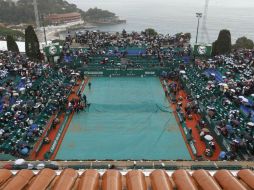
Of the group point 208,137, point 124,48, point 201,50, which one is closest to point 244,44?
point 201,50

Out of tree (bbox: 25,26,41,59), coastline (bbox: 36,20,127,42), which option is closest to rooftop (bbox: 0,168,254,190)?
tree (bbox: 25,26,41,59)

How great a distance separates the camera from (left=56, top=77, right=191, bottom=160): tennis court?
21.0 meters

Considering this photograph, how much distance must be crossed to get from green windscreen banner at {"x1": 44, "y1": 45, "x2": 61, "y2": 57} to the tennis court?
8.58m

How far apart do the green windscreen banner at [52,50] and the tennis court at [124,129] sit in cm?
858

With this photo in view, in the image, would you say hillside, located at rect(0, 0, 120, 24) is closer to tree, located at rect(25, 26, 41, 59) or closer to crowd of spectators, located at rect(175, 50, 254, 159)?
tree, located at rect(25, 26, 41, 59)

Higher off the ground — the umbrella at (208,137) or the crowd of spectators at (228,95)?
the crowd of spectators at (228,95)

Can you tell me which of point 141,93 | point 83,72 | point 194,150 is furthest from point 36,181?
point 83,72

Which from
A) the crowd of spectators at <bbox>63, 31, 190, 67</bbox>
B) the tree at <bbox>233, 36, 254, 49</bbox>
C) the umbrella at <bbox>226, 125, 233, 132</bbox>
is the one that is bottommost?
the umbrella at <bbox>226, 125, 233, 132</bbox>

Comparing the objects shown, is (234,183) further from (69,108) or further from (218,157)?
(69,108)

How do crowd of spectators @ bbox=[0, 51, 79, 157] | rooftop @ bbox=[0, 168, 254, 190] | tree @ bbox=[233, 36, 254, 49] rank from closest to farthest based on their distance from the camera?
rooftop @ bbox=[0, 168, 254, 190] < crowd of spectators @ bbox=[0, 51, 79, 157] < tree @ bbox=[233, 36, 254, 49]

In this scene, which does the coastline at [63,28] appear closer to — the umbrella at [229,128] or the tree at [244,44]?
the tree at [244,44]

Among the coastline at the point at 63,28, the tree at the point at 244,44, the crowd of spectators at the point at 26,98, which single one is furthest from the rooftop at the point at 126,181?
the coastline at the point at 63,28

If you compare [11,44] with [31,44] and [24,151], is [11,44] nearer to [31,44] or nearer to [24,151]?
[31,44]

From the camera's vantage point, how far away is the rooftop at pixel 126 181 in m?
9.77
